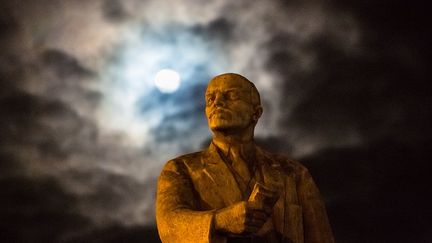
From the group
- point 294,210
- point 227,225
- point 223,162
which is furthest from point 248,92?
point 227,225

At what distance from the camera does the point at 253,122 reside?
8234 mm

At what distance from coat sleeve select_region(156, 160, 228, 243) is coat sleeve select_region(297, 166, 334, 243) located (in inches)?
56.0

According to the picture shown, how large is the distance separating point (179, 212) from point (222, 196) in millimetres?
646

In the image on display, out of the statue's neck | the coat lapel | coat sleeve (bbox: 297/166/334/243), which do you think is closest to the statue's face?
the statue's neck

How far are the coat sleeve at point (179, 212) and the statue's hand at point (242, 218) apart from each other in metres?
0.17

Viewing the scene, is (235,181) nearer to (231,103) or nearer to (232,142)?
(232,142)

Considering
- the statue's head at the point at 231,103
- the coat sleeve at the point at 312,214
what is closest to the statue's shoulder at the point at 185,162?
the statue's head at the point at 231,103

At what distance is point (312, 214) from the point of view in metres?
7.98

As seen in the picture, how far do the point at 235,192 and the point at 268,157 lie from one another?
0.98 meters

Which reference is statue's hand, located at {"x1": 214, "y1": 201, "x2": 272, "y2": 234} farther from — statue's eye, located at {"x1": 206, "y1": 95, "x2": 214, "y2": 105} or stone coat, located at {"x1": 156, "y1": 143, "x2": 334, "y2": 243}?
statue's eye, located at {"x1": 206, "y1": 95, "x2": 214, "y2": 105}

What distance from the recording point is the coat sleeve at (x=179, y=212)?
264 inches

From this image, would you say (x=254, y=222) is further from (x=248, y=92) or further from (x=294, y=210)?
(x=248, y=92)

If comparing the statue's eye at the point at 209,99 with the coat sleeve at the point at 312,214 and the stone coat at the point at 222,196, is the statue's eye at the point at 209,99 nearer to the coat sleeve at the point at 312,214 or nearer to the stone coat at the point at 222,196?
the stone coat at the point at 222,196

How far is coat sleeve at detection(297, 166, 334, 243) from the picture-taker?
7902 mm
